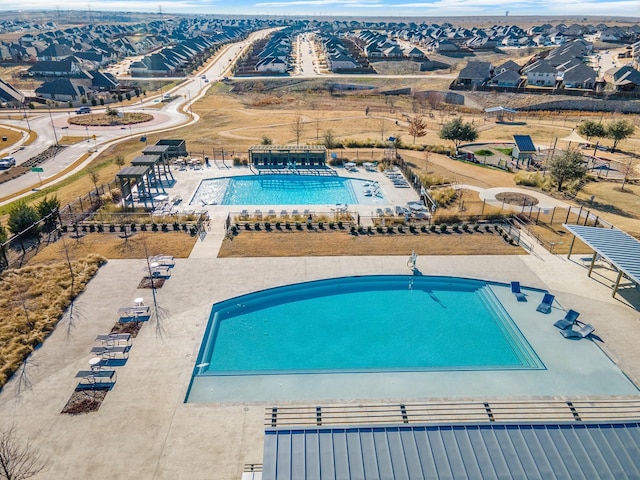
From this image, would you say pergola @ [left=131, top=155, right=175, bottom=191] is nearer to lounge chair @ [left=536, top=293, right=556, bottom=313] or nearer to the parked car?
the parked car

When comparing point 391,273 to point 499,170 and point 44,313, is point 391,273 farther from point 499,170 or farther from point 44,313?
point 499,170

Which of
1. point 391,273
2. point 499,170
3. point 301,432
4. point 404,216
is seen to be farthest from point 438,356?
point 499,170

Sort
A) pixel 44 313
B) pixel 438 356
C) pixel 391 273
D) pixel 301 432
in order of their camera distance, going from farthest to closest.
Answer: pixel 391 273 → pixel 44 313 → pixel 438 356 → pixel 301 432

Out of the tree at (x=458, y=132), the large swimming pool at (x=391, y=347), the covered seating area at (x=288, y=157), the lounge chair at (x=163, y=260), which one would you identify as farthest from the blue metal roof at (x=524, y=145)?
the lounge chair at (x=163, y=260)

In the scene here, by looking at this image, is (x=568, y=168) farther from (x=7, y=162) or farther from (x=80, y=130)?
(x=80, y=130)

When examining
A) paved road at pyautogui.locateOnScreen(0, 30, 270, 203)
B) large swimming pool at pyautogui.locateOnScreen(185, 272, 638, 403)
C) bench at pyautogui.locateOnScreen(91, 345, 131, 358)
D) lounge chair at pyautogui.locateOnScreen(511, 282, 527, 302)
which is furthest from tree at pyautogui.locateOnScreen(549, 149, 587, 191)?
paved road at pyautogui.locateOnScreen(0, 30, 270, 203)
